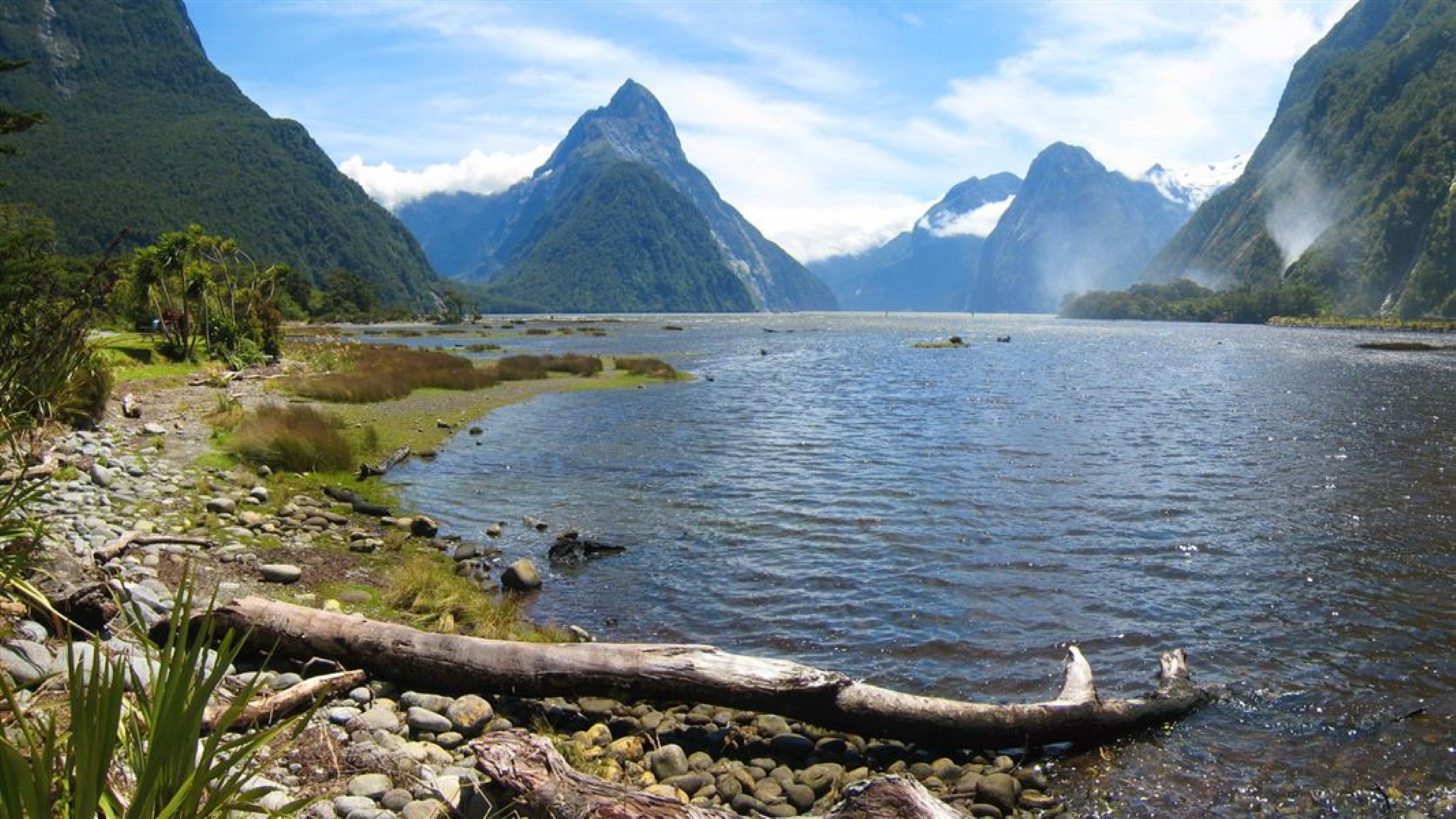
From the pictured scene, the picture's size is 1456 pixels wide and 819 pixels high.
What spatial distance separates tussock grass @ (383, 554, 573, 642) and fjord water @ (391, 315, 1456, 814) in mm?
1104

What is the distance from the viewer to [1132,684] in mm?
11758

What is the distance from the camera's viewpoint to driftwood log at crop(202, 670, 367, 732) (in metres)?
7.30

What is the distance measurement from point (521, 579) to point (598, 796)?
31.7 feet

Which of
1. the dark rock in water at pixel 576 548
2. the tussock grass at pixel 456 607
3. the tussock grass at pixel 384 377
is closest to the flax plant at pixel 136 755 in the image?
the tussock grass at pixel 456 607

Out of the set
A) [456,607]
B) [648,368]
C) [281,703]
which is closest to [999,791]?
[281,703]

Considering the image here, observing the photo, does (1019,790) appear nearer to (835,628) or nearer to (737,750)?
(737,750)

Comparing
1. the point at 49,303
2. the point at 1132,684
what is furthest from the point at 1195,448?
the point at 49,303

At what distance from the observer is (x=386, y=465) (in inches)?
1032

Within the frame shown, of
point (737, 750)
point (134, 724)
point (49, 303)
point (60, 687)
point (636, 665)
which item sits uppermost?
point (49, 303)

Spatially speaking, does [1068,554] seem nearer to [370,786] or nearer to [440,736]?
[440,736]

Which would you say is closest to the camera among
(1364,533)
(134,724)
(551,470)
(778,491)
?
(134,724)

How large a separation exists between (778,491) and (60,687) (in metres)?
19.4

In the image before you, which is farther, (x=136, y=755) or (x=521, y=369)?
(x=521, y=369)

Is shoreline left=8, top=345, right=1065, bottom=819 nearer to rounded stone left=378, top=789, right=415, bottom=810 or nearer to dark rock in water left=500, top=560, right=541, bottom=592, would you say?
rounded stone left=378, top=789, right=415, bottom=810
